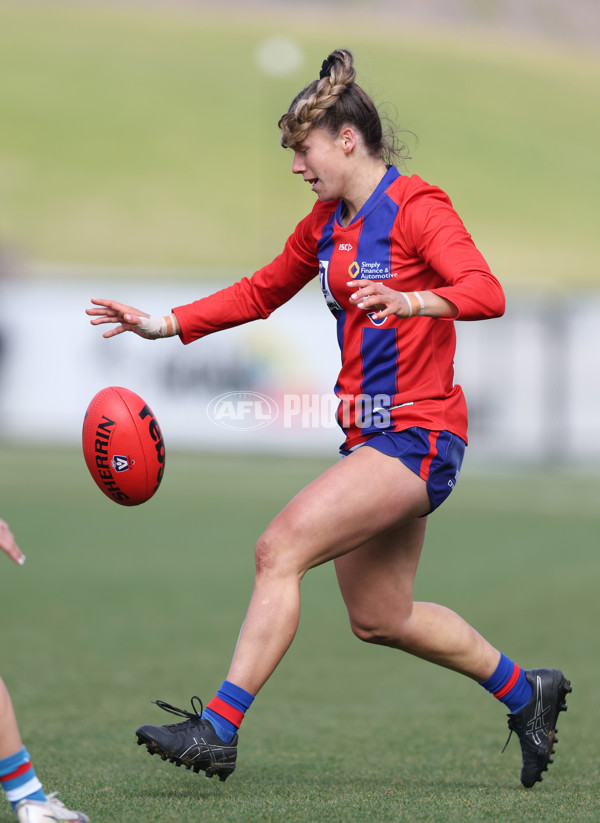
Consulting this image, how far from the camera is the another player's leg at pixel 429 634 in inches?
167

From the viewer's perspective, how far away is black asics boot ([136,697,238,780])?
3.62m

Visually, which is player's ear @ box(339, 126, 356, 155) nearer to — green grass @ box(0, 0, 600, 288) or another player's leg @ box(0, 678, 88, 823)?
another player's leg @ box(0, 678, 88, 823)

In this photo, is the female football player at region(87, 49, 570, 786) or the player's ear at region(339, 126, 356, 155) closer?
the female football player at region(87, 49, 570, 786)

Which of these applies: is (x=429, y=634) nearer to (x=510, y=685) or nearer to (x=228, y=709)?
(x=510, y=685)

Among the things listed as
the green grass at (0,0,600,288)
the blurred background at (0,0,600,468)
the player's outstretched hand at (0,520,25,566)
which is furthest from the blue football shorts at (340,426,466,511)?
the green grass at (0,0,600,288)

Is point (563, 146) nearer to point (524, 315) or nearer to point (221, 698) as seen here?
point (524, 315)

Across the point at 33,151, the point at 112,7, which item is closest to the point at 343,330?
the point at 33,151

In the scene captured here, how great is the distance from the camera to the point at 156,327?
4410mm

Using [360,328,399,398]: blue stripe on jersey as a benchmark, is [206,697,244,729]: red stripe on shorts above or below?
below

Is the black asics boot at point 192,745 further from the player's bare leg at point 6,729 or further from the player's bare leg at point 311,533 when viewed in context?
the player's bare leg at point 6,729

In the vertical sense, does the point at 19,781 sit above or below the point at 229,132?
below

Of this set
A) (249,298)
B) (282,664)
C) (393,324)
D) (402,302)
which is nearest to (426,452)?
(393,324)

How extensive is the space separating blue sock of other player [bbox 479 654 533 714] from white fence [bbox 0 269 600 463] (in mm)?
11328

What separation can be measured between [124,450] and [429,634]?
122 cm
